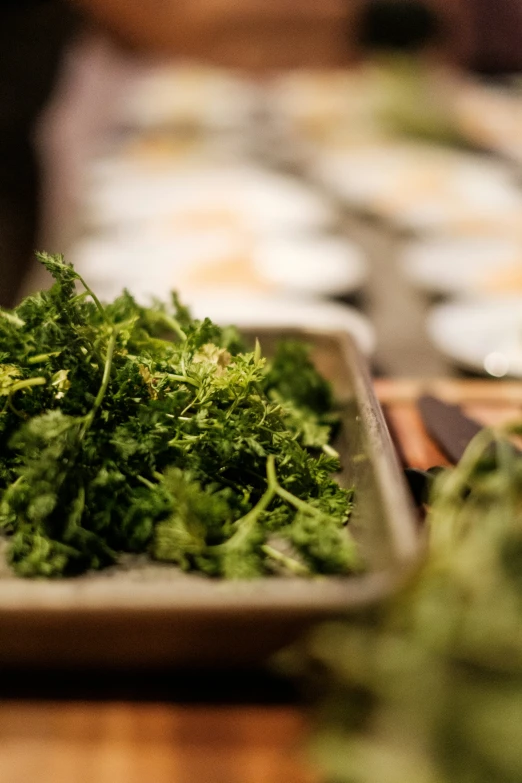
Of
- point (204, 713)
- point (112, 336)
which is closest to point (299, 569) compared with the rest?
point (204, 713)

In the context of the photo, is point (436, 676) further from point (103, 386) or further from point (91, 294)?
point (91, 294)

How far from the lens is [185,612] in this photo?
2.44 feet

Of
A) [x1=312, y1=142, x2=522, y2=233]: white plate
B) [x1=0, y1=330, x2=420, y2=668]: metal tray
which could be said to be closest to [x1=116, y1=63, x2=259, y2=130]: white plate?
[x1=312, y1=142, x2=522, y2=233]: white plate

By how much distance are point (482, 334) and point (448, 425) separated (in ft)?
2.14

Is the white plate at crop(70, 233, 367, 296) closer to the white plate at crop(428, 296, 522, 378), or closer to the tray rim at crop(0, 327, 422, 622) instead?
the white plate at crop(428, 296, 522, 378)

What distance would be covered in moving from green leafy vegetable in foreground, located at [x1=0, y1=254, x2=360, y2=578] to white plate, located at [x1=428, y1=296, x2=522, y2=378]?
875 millimetres

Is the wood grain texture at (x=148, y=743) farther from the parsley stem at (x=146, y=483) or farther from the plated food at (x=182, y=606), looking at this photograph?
the parsley stem at (x=146, y=483)

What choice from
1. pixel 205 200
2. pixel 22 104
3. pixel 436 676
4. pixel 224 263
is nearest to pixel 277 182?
pixel 205 200

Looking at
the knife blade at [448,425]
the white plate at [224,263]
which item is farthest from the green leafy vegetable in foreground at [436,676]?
the white plate at [224,263]

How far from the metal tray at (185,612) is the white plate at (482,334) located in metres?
1.08

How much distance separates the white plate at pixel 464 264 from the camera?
7.98 ft

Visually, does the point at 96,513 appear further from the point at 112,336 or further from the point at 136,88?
the point at 136,88

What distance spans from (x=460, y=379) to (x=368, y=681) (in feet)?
4.83

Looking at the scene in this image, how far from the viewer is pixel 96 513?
927mm
